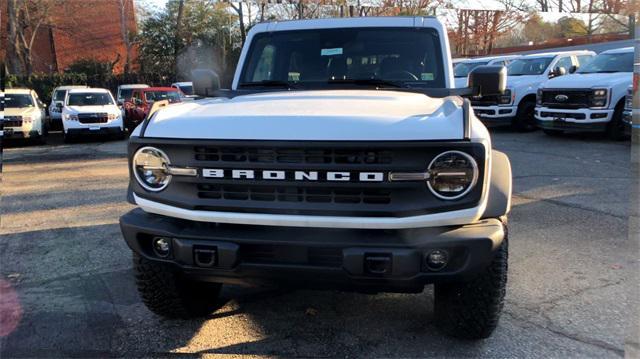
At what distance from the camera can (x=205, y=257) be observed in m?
2.74

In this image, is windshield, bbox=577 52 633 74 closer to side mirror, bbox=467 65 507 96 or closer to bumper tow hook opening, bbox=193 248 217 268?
side mirror, bbox=467 65 507 96

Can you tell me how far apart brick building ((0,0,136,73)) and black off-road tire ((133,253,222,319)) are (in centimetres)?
3367

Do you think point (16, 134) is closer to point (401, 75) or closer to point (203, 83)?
point (203, 83)

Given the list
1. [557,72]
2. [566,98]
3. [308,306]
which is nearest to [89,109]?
[566,98]

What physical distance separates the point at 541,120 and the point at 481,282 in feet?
35.8

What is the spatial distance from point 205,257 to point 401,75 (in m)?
2.12

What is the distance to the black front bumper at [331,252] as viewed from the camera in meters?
2.56

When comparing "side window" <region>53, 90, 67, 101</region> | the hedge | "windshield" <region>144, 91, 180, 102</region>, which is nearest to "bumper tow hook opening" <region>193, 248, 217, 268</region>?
"windshield" <region>144, 91, 180, 102</region>

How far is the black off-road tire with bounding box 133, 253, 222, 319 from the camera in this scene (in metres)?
3.25

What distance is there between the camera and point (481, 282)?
2.92 metres

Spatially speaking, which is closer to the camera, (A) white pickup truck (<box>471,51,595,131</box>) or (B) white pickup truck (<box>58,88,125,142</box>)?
(A) white pickup truck (<box>471,51,595,131</box>)

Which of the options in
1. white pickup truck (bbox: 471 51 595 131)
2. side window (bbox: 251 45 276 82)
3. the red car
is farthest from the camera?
the red car

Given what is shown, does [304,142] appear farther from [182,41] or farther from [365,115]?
[182,41]

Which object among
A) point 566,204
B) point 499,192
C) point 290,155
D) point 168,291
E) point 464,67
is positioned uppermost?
point 464,67
